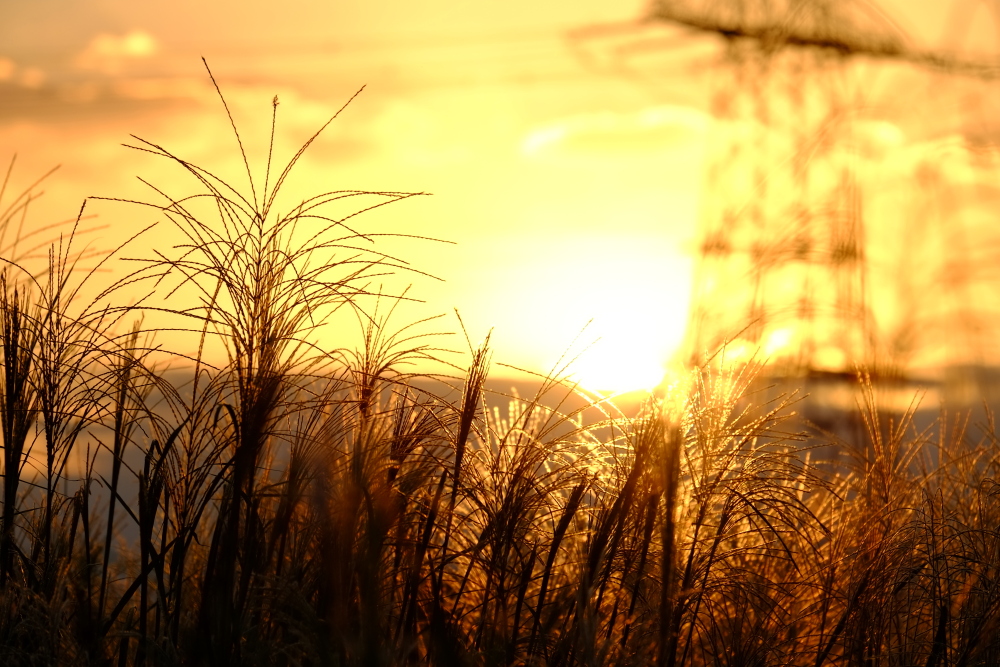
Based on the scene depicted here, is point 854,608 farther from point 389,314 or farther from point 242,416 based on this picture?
point 242,416

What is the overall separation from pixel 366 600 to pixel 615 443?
0.99 metres

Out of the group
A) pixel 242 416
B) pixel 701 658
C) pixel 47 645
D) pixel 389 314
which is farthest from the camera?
Answer: pixel 701 658

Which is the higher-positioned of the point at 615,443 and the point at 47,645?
the point at 615,443

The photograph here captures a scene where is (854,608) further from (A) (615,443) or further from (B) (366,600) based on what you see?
(B) (366,600)

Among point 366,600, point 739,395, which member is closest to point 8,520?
point 366,600

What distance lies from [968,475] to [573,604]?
2.37 m

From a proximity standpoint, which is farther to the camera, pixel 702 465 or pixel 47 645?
pixel 702 465

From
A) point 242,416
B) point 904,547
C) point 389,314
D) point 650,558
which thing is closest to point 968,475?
point 904,547

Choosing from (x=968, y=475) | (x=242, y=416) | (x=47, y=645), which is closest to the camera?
(x=242, y=416)

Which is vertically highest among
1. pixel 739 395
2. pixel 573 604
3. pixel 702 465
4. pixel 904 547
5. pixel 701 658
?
pixel 739 395

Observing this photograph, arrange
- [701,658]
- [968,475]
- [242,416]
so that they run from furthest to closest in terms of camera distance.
A: [968,475] < [701,658] < [242,416]

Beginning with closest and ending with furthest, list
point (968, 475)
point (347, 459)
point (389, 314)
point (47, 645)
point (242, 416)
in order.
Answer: point (242, 416) < point (47, 645) < point (347, 459) < point (389, 314) < point (968, 475)

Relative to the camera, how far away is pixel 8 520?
3.40 meters

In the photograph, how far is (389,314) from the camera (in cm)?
352
